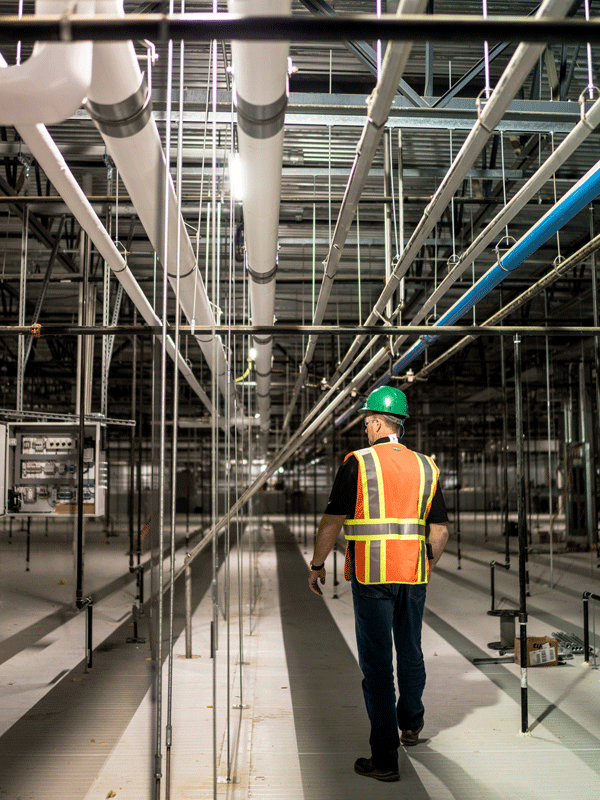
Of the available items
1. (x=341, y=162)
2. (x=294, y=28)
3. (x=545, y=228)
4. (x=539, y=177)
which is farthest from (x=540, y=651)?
(x=341, y=162)

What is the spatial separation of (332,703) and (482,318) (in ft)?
35.8

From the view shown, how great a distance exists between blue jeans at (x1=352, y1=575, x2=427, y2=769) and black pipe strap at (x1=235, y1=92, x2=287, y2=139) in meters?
2.44

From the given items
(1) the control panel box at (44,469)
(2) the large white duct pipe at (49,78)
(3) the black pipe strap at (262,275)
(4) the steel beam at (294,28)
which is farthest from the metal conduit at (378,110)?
(1) the control panel box at (44,469)

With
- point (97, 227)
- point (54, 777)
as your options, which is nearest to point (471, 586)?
point (54, 777)

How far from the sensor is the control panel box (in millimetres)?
7082

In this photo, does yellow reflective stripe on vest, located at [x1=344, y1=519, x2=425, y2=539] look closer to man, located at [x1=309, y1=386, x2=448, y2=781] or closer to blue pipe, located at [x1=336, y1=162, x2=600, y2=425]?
man, located at [x1=309, y1=386, x2=448, y2=781]

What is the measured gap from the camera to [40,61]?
1.65m

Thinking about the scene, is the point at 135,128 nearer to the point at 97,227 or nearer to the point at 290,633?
the point at 97,227

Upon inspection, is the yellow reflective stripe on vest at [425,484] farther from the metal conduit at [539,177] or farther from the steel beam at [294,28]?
the steel beam at [294,28]

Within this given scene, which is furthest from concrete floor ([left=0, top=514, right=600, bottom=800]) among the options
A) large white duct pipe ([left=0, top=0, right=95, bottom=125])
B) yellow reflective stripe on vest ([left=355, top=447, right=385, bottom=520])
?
large white duct pipe ([left=0, top=0, right=95, bottom=125])

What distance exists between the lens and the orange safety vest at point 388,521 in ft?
12.5

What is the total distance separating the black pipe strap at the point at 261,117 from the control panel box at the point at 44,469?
194 inches

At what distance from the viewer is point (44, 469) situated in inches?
285

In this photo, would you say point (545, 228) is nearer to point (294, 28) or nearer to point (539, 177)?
point (539, 177)
